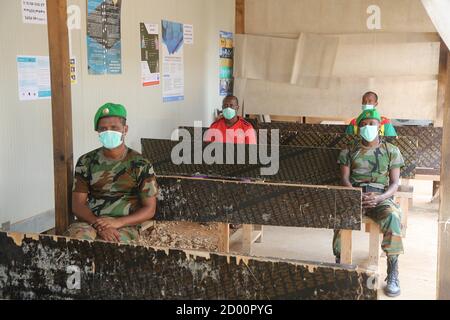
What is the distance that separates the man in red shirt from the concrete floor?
98 cm

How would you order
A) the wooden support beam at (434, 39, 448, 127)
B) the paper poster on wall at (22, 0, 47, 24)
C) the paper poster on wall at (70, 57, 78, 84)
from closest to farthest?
the paper poster on wall at (22, 0, 47, 24)
the paper poster on wall at (70, 57, 78, 84)
the wooden support beam at (434, 39, 448, 127)

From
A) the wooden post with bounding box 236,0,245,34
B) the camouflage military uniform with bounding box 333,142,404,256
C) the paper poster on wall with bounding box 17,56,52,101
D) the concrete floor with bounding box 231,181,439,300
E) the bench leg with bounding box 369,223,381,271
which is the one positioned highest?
the wooden post with bounding box 236,0,245,34

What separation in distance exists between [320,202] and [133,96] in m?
2.43

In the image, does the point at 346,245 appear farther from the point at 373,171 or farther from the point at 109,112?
the point at 109,112

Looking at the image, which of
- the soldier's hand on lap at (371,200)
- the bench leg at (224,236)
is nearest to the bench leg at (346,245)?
the soldier's hand on lap at (371,200)

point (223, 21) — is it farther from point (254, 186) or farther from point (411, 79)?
point (254, 186)

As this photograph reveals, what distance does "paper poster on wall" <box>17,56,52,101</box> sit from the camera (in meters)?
3.86

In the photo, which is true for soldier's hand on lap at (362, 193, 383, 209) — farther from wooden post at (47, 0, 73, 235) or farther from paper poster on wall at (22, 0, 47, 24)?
paper poster on wall at (22, 0, 47, 24)

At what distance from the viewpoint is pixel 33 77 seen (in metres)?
3.99

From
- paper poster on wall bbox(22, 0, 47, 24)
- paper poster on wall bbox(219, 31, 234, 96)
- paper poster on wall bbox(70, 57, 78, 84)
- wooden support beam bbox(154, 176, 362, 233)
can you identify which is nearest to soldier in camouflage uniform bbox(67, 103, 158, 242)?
wooden support beam bbox(154, 176, 362, 233)

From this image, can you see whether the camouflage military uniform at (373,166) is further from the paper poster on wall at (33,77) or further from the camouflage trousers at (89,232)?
the paper poster on wall at (33,77)

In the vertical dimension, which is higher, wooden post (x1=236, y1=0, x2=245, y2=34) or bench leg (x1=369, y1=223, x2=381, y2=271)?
wooden post (x1=236, y1=0, x2=245, y2=34)

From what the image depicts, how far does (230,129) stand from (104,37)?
149cm

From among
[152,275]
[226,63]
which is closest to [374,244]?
[152,275]
